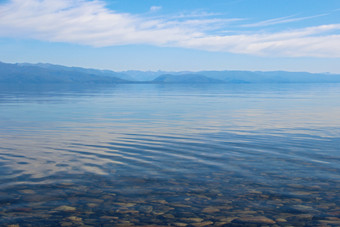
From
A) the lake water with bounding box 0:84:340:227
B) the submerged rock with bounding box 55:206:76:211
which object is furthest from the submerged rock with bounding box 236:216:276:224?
the submerged rock with bounding box 55:206:76:211

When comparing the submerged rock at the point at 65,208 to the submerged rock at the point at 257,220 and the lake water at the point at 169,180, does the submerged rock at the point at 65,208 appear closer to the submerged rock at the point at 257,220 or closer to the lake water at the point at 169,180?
the lake water at the point at 169,180

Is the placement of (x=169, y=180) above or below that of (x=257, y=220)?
above

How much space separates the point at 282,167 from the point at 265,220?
597 centimetres

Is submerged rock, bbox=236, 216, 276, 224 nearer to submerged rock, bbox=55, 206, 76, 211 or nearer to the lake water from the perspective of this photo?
the lake water

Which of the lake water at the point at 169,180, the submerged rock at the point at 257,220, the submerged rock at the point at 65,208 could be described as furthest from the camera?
the submerged rock at the point at 65,208

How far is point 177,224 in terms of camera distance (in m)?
8.97

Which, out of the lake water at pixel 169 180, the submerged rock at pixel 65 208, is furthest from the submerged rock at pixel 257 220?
the submerged rock at pixel 65 208

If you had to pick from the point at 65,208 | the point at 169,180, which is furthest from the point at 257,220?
the point at 65,208

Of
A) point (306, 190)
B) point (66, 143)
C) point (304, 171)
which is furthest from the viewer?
point (66, 143)

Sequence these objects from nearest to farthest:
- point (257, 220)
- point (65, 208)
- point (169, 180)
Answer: point (257, 220) → point (65, 208) → point (169, 180)

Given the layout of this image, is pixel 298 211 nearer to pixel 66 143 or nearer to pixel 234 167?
pixel 234 167

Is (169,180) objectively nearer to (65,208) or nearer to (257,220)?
(65,208)

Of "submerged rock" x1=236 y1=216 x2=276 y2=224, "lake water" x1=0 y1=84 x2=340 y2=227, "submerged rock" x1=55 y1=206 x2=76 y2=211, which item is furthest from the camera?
"submerged rock" x1=55 y1=206 x2=76 y2=211

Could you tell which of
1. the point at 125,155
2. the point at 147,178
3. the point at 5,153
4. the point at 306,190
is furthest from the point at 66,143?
the point at 306,190
